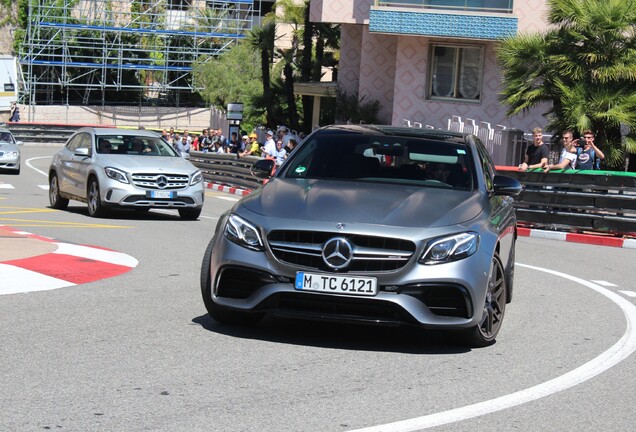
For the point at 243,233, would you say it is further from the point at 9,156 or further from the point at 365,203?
the point at 9,156

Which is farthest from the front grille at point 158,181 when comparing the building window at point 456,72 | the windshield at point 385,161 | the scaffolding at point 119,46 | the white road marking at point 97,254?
the scaffolding at point 119,46

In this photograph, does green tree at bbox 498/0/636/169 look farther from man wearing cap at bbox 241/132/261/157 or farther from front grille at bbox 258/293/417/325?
front grille at bbox 258/293/417/325

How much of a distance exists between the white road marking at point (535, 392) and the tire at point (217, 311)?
2142 mm

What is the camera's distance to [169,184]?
19.2 meters

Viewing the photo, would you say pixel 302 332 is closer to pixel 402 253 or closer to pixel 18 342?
pixel 402 253

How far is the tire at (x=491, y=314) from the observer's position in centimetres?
791

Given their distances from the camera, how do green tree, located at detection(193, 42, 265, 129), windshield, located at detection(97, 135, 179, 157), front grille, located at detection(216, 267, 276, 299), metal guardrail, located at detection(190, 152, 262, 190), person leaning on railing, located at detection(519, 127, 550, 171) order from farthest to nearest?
green tree, located at detection(193, 42, 265, 129) < metal guardrail, located at detection(190, 152, 262, 190) < person leaning on railing, located at detection(519, 127, 550, 171) < windshield, located at detection(97, 135, 179, 157) < front grille, located at detection(216, 267, 276, 299)

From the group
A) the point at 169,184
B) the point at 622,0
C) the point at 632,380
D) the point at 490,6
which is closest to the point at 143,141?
the point at 169,184

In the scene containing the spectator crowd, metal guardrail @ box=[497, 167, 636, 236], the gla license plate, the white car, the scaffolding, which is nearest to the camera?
the gla license plate

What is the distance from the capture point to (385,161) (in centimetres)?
916

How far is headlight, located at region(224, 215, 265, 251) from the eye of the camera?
7.76 meters

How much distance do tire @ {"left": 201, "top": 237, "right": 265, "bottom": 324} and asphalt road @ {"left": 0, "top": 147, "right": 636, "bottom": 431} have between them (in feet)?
0.26

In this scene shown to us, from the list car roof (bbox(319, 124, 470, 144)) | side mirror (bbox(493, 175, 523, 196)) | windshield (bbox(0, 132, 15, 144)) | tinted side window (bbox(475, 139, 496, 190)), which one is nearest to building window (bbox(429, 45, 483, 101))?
windshield (bbox(0, 132, 15, 144))

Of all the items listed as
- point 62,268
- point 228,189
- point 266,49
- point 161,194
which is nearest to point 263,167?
point 62,268
